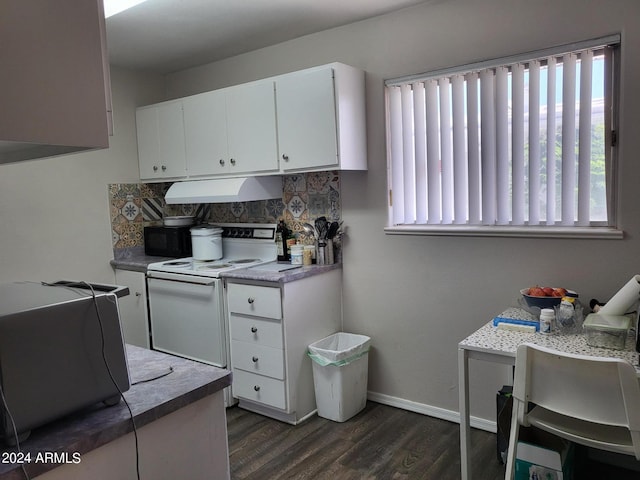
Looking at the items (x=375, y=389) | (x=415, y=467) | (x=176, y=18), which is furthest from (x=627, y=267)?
(x=176, y=18)

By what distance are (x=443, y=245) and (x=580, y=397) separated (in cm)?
130

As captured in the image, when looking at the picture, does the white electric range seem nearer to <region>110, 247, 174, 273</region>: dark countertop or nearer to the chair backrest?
<region>110, 247, 174, 273</region>: dark countertop

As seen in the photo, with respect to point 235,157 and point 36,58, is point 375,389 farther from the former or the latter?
point 36,58

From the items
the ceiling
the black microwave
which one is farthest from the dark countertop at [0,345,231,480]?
the black microwave

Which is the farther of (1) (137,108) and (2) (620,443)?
(1) (137,108)

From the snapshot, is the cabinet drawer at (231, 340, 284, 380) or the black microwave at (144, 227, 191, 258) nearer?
the cabinet drawer at (231, 340, 284, 380)

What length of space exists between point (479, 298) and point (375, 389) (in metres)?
0.98

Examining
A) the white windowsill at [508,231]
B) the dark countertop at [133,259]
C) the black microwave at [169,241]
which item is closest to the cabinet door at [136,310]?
the dark countertop at [133,259]

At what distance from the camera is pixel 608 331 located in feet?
6.34

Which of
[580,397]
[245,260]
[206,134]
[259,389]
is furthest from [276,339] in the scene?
[580,397]

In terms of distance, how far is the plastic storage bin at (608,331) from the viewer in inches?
75.6

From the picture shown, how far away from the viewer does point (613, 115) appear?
233 centimetres

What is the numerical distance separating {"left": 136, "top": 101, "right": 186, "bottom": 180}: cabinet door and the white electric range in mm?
662

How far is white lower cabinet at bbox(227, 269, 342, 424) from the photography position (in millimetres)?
2951
